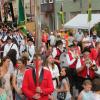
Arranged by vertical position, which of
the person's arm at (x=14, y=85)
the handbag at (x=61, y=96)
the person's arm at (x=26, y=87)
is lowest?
the handbag at (x=61, y=96)

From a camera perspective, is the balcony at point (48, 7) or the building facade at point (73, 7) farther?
the balcony at point (48, 7)

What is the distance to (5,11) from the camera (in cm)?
3625

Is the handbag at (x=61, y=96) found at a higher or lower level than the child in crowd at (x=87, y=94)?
lower

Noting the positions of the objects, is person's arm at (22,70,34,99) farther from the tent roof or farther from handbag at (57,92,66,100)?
the tent roof

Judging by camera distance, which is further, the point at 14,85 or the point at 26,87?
the point at 14,85

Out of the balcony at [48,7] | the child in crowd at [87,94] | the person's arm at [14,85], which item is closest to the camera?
the child in crowd at [87,94]

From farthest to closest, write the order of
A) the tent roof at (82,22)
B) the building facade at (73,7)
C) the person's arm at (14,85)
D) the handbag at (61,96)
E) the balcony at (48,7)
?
the balcony at (48,7)
the building facade at (73,7)
the tent roof at (82,22)
the handbag at (61,96)
the person's arm at (14,85)

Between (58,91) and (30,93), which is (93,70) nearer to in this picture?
(58,91)

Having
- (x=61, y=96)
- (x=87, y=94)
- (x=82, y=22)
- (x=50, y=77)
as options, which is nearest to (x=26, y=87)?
(x=50, y=77)

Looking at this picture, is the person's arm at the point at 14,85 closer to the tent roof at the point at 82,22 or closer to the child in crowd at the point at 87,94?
the child in crowd at the point at 87,94

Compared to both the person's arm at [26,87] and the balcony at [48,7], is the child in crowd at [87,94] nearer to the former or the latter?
the person's arm at [26,87]

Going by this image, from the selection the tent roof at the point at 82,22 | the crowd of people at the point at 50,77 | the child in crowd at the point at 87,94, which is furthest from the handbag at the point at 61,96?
the tent roof at the point at 82,22

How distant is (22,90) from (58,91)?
1.84m

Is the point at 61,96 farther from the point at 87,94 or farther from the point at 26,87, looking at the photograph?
the point at 87,94
